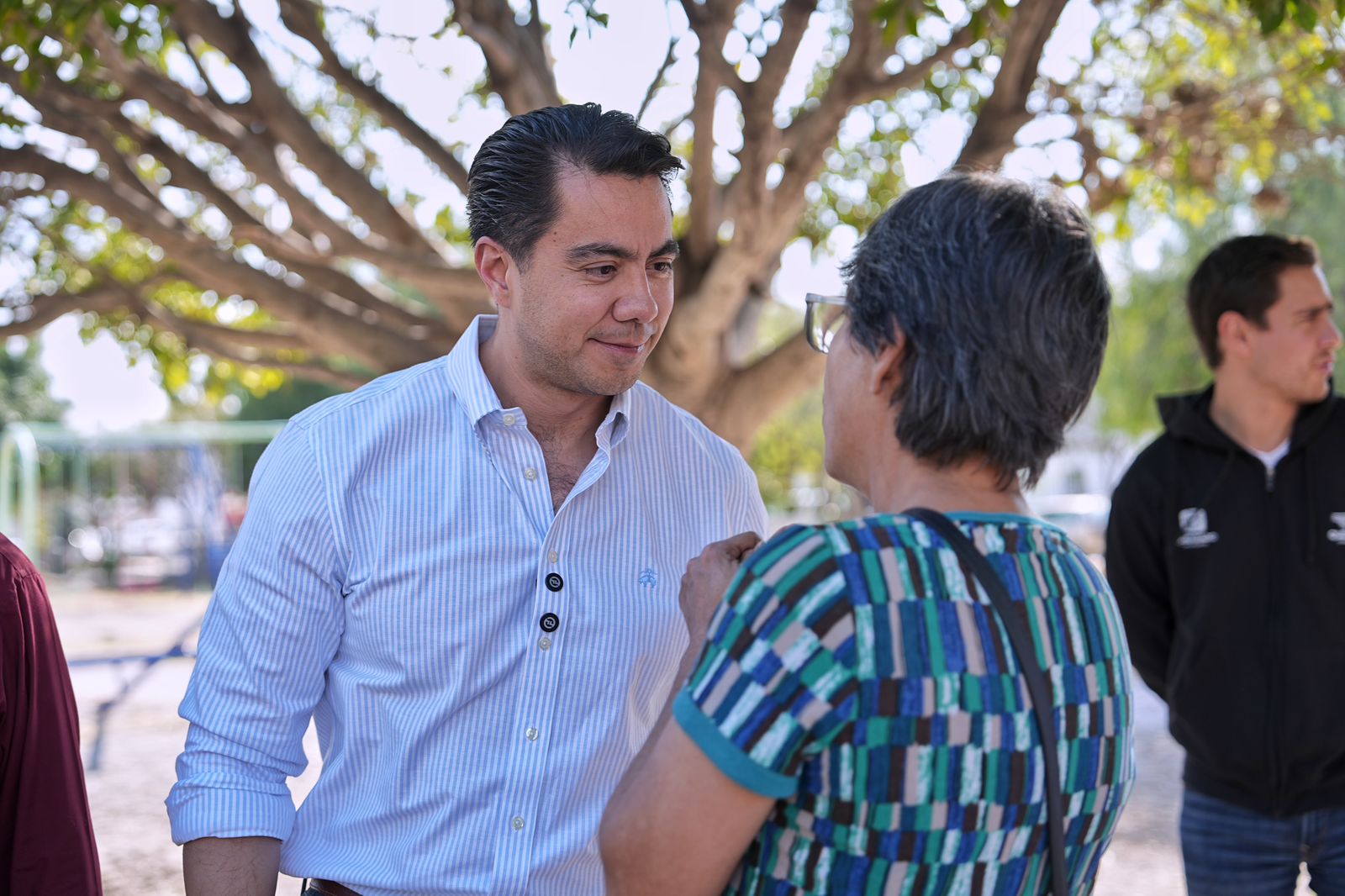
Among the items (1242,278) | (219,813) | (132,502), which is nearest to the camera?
(219,813)

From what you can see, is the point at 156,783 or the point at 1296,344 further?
the point at 156,783

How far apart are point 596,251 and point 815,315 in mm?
676

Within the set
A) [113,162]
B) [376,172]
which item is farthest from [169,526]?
[113,162]

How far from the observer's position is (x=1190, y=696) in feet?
11.1

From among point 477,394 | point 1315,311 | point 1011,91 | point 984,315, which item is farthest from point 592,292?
point 1011,91

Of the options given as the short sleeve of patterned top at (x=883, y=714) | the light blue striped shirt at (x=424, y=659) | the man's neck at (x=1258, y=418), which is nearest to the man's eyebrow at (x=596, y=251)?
the light blue striped shirt at (x=424, y=659)

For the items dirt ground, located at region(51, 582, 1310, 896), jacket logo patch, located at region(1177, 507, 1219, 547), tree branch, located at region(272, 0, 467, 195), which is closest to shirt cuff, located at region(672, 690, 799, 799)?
jacket logo patch, located at region(1177, 507, 1219, 547)

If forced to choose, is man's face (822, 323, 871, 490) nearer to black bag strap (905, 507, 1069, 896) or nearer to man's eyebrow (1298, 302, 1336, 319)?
black bag strap (905, 507, 1069, 896)

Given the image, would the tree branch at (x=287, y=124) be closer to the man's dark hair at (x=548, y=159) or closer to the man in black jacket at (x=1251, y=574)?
the man's dark hair at (x=548, y=159)

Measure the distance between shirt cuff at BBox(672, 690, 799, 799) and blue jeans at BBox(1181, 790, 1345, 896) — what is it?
7.42ft

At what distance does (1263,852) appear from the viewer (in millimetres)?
3186

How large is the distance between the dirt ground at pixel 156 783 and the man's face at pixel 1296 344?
387 cm

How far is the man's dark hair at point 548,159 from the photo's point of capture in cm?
246

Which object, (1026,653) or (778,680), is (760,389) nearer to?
(1026,653)
